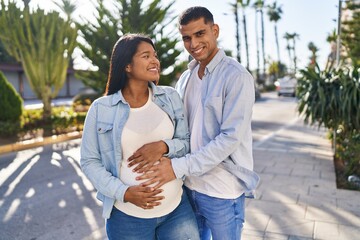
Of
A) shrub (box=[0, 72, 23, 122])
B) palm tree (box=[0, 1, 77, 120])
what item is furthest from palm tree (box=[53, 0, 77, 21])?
shrub (box=[0, 72, 23, 122])

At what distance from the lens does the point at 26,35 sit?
38.6 feet

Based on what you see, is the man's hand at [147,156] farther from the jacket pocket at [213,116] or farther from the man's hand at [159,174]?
the jacket pocket at [213,116]

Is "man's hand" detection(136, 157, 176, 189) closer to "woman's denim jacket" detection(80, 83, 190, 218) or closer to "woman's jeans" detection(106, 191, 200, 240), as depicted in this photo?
"woman's denim jacket" detection(80, 83, 190, 218)

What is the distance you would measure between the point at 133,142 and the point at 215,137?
0.41 m

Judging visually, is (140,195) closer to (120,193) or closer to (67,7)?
(120,193)

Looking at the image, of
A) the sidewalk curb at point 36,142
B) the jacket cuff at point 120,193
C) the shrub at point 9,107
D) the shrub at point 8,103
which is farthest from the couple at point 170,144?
the shrub at point 8,103

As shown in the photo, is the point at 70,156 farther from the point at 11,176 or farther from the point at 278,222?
the point at 278,222

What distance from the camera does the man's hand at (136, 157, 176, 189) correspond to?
1.70 metres

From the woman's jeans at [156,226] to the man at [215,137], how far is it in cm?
12

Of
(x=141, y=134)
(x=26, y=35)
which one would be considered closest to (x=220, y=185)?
(x=141, y=134)

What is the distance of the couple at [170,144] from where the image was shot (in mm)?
1719

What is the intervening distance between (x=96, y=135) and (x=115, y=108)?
16cm

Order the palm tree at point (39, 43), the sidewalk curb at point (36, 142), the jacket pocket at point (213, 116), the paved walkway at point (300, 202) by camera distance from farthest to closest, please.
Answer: the palm tree at point (39, 43) < the sidewalk curb at point (36, 142) < the paved walkway at point (300, 202) < the jacket pocket at point (213, 116)

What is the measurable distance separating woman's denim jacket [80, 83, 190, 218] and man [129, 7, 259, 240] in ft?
0.43
